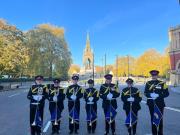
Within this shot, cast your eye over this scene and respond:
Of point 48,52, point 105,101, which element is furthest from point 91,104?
point 48,52

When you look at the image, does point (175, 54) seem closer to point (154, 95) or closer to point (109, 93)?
point (109, 93)

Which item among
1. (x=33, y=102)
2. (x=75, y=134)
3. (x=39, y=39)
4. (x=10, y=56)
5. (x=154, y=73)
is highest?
(x=39, y=39)

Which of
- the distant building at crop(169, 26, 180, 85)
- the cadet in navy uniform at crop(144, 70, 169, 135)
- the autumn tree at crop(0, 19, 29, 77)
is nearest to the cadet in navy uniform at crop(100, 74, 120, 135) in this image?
the cadet in navy uniform at crop(144, 70, 169, 135)

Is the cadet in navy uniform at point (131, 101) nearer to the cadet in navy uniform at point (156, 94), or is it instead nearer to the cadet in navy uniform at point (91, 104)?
the cadet in navy uniform at point (156, 94)

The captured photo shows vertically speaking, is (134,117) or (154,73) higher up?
(154,73)

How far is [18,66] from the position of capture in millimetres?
66375

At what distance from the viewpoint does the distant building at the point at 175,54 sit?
8407 centimetres

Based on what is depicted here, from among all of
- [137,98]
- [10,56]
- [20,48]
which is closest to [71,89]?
[137,98]

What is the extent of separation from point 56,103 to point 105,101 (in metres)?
1.58

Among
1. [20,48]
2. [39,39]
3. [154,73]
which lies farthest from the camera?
[39,39]

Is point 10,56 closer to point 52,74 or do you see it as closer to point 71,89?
point 52,74

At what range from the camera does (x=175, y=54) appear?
86.0 m

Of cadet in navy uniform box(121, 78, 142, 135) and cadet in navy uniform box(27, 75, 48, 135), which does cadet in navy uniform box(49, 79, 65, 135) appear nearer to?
cadet in navy uniform box(27, 75, 48, 135)

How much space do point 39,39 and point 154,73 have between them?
8523 cm
